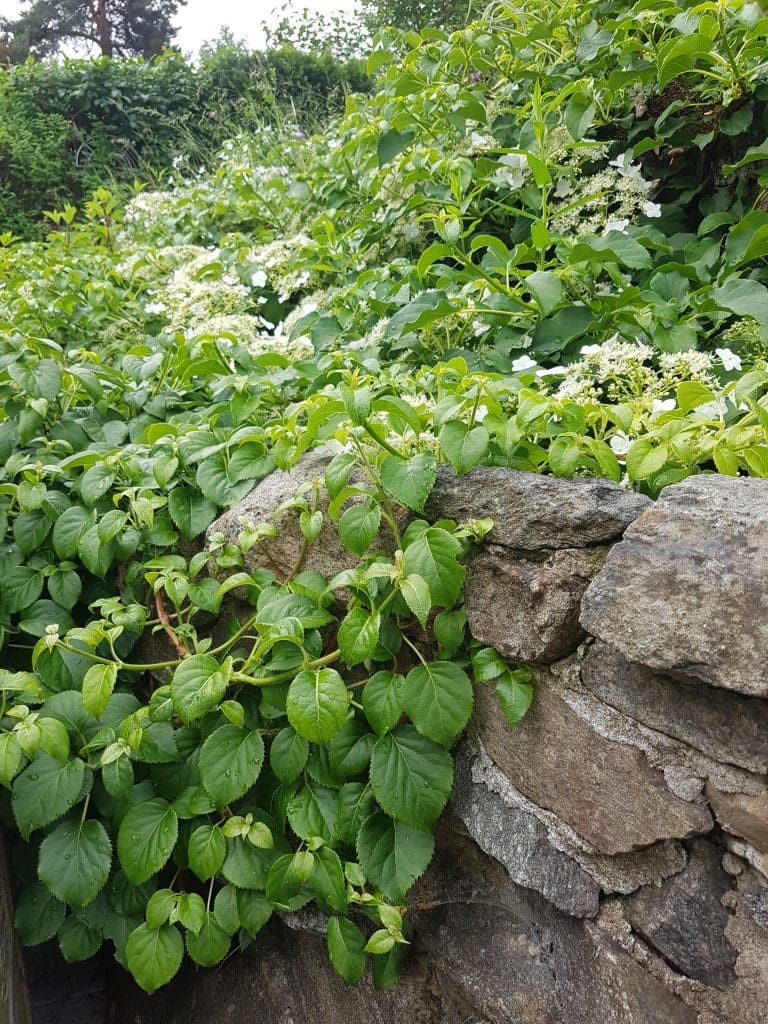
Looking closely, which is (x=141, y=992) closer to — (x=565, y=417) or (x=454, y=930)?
(x=454, y=930)

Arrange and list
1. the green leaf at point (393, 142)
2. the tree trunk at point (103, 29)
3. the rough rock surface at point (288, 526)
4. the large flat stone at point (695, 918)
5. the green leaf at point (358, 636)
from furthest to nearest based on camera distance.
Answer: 1. the tree trunk at point (103, 29)
2. the green leaf at point (393, 142)
3. the rough rock surface at point (288, 526)
4. the green leaf at point (358, 636)
5. the large flat stone at point (695, 918)

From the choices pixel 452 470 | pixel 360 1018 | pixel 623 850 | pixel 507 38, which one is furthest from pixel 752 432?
pixel 507 38

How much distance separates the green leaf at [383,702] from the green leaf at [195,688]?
0.28 m

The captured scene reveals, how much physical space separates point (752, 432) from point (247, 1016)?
5.79ft

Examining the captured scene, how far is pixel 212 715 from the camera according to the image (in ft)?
4.67

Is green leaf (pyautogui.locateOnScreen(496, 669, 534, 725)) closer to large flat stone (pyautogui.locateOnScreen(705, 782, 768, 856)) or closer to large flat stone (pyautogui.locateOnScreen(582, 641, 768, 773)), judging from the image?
large flat stone (pyautogui.locateOnScreen(582, 641, 768, 773))

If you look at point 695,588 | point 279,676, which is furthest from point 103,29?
point 695,588

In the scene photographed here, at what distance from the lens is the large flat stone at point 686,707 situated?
975mm

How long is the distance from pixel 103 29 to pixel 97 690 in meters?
18.2

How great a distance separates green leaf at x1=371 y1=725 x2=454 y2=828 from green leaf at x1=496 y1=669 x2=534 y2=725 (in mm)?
165

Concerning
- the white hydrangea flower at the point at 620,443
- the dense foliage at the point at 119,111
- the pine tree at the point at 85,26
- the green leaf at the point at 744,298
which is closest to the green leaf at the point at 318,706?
the white hydrangea flower at the point at 620,443

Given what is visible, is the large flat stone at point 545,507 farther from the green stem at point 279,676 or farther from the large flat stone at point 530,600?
the green stem at point 279,676

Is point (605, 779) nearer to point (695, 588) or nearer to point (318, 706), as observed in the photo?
point (695, 588)

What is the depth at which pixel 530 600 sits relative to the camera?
Result: 3.93 ft
